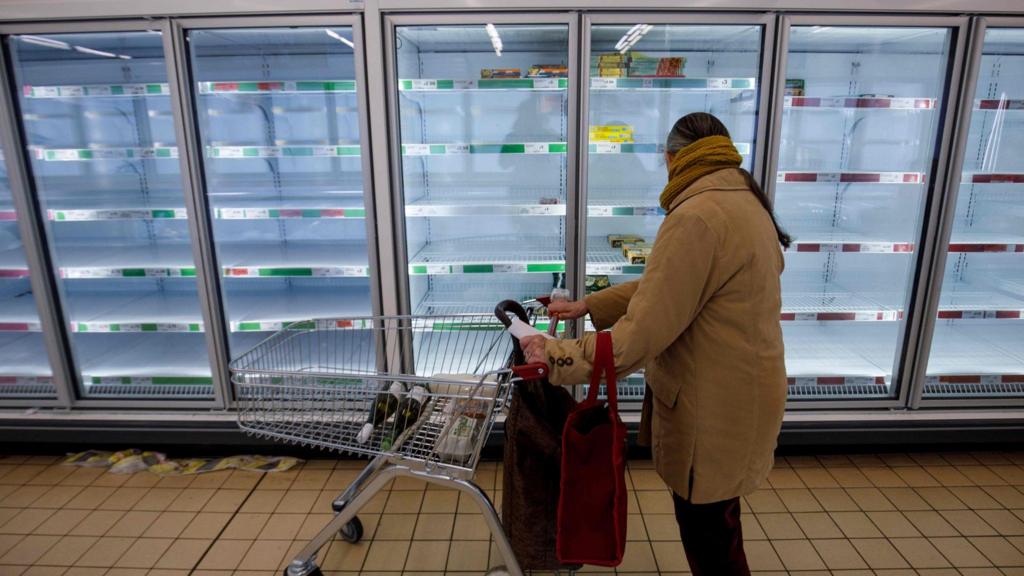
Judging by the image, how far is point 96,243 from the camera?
9.81 ft

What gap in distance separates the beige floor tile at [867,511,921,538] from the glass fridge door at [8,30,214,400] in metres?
2.98

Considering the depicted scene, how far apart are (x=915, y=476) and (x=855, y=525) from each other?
23.1 inches

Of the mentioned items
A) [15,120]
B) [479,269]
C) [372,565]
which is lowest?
[372,565]

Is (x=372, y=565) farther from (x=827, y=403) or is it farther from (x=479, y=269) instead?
(x=827, y=403)

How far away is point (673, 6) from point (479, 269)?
4.31 ft

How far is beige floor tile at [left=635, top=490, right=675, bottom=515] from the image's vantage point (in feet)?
7.66

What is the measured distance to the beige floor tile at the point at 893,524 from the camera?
86.3 inches

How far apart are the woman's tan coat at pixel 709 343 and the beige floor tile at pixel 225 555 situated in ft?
5.14

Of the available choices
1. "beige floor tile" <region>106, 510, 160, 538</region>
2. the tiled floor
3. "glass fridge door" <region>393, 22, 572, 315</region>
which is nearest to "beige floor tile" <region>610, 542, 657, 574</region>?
the tiled floor

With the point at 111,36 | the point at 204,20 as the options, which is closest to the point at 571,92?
the point at 204,20

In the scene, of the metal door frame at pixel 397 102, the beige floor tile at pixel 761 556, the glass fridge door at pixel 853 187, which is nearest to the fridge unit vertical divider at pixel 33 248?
the metal door frame at pixel 397 102

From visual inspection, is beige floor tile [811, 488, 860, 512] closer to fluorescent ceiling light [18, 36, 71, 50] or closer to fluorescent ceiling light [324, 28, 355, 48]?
fluorescent ceiling light [324, 28, 355, 48]

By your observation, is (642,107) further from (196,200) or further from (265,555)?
(265,555)

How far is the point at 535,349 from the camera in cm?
133
